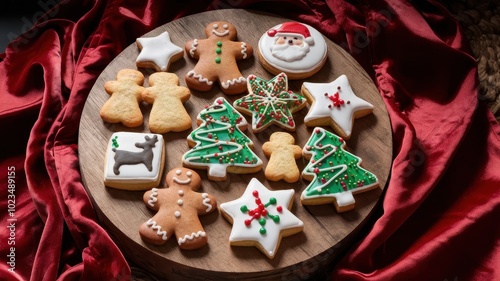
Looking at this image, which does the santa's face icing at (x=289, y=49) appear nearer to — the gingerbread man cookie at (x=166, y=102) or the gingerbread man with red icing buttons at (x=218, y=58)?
the gingerbread man with red icing buttons at (x=218, y=58)

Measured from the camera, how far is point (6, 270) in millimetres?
1629

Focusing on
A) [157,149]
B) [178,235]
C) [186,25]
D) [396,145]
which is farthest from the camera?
[186,25]

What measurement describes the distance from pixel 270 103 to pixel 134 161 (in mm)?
354

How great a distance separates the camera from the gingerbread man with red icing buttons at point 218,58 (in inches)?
68.7

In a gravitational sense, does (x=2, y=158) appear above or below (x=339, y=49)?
below

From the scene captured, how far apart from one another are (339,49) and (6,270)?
99 centimetres

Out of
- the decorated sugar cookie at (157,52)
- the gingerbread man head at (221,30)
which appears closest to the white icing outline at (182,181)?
the decorated sugar cookie at (157,52)

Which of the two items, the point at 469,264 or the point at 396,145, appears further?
the point at 396,145

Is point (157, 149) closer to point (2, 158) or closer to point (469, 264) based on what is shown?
point (2, 158)

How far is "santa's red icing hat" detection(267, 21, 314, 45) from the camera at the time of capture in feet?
6.00

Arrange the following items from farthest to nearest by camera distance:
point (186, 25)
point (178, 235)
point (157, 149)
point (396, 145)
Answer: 1. point (186, 25)
2. point (396, 145)
3. point (157, 149)
4. point (178, 235)

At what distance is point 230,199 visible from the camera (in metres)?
1.59

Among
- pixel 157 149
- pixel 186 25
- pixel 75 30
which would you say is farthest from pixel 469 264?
pixel 75 30

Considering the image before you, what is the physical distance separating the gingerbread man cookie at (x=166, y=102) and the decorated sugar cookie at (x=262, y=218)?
24 centimetres
